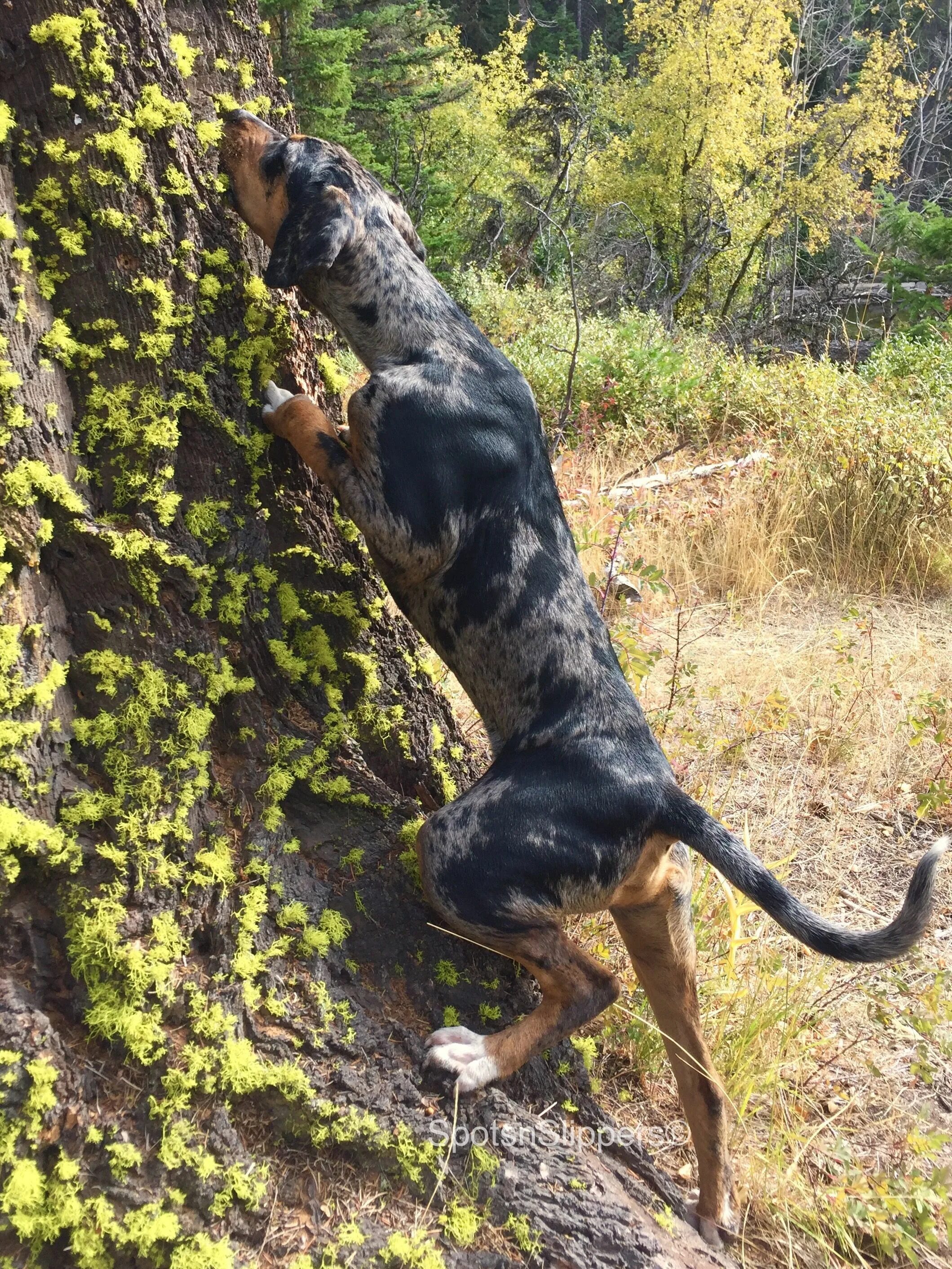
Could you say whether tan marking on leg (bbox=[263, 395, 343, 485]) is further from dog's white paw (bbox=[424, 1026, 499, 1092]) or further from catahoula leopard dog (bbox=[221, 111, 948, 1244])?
dog's white paw (bbox=[424, 1026, 499, 1092])

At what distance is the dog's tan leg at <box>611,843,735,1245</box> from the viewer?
2662mm

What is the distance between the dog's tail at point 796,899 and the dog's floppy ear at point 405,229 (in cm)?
216

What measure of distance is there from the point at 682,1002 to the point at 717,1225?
623 millimetres

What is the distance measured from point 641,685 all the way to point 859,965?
2.14m

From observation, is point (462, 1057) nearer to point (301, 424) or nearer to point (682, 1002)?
point (682, 1002)

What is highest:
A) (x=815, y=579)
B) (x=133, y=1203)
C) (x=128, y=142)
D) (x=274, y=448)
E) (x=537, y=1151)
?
(x=128, y=142)

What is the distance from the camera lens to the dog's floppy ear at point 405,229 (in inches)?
128

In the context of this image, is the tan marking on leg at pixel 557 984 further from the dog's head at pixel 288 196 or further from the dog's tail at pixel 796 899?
the dog's head at pixel 288 196

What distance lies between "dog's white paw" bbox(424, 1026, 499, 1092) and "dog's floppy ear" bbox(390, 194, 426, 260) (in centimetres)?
259

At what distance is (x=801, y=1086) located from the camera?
123 inches

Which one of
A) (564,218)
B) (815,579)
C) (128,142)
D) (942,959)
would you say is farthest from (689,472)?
(564,218)

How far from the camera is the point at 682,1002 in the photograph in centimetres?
276

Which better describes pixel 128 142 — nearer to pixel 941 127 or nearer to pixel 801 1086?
pixel 801 1086

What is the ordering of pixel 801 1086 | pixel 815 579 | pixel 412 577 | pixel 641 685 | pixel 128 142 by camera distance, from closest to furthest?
1. pixel 128 142
2. pixel 412 577
3. pixel 801 1086
4. pixel 641 685
5. pixel 815 579
